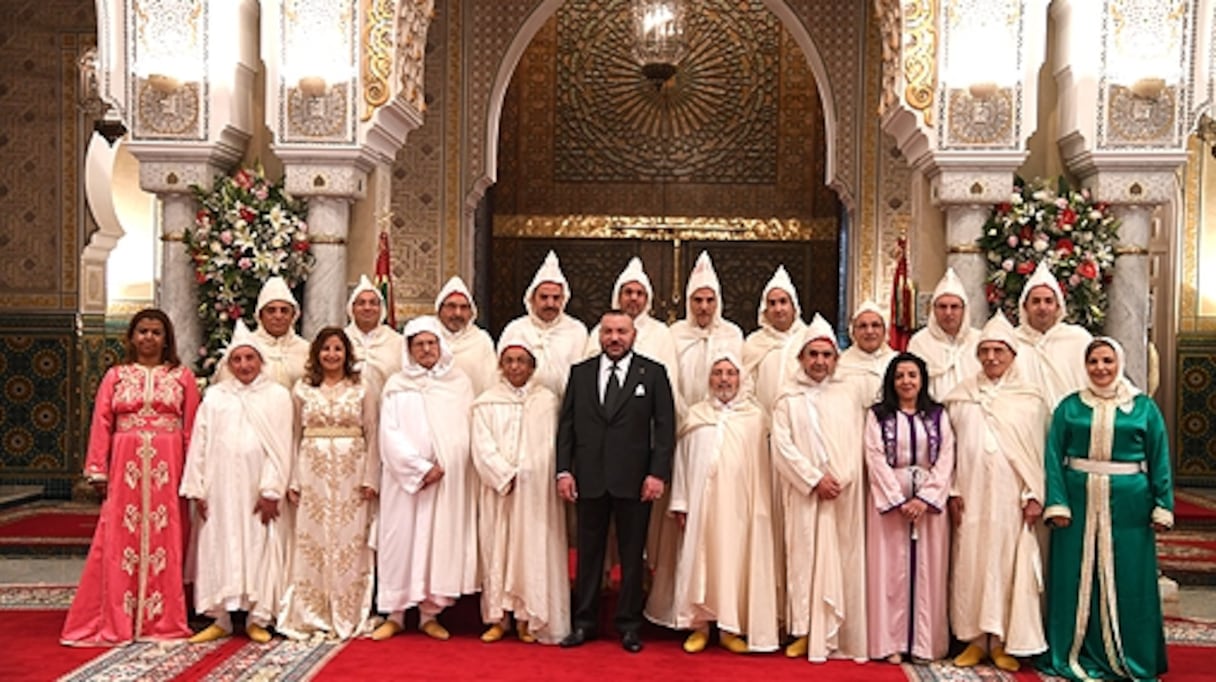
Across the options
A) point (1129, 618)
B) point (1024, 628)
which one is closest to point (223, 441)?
point (1024, 628)

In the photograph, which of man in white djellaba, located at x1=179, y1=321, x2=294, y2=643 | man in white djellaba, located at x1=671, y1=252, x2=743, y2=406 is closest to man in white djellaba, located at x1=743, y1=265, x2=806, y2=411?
man in white djellaba, located at x1=671, y1=252, x2=743, y2=406

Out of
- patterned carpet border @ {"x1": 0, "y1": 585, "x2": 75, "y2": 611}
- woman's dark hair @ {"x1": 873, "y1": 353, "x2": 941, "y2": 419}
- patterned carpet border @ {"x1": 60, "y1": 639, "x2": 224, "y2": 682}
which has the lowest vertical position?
patterned carpet border @ {"x1": 0, "y1": 585, "x2": 75, "y2": 611}

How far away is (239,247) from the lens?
20.7 ft

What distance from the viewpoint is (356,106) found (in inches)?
248

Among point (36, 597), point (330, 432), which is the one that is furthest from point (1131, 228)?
point (36, 597)

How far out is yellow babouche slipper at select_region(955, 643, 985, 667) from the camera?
16.5 ft

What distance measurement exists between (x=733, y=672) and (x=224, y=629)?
6.84 ft

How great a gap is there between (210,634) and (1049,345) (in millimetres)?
3672

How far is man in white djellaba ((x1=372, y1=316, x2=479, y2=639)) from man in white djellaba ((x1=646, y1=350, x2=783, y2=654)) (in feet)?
→ 2.89

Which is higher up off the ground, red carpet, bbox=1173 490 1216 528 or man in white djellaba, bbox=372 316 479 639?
man in white djellaba, bbox=372 316 479 639

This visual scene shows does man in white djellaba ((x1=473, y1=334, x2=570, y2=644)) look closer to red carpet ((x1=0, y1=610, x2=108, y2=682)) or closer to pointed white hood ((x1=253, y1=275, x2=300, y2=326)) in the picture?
pointed white hood ((x1=253, y1=275, x2=300, y2=326))

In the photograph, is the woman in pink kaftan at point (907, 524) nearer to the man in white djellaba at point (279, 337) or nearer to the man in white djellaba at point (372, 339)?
the man in white djellaba at point (372, 339)

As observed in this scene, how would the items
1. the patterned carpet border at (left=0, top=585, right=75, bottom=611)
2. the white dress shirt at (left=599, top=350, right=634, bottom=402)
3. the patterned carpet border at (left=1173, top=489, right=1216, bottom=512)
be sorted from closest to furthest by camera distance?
the white dress shirt at (left=599, top=350, right=634, bottom=402) → the patterned carpet border at (left=0, top=585, right=75, bottom=611) → the patterned carpet border at (left=1173, top=489, right=1216, bottom=512)

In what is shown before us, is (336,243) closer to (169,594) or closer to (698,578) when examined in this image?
(169,594)
